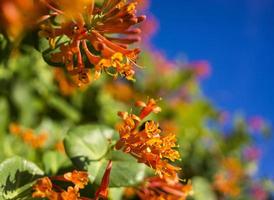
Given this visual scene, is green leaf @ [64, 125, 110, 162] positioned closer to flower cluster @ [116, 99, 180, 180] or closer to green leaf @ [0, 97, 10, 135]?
flower cluster @ [116, 99, 180, 180]

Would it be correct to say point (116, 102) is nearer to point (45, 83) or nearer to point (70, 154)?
point (45, 83)

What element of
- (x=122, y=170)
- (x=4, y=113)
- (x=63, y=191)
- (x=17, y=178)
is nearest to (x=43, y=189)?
(x=63, y=191)

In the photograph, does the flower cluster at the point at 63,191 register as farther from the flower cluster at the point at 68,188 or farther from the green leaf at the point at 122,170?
the green leaf at the point at 122,170

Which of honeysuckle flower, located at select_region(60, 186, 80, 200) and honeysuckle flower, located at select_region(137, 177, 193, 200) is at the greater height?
honeysuckle flower, located at select_region(137, 177, 193, 200)

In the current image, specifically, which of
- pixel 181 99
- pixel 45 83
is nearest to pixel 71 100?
pixel 45 83

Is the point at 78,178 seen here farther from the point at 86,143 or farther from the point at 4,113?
the point at 4,113

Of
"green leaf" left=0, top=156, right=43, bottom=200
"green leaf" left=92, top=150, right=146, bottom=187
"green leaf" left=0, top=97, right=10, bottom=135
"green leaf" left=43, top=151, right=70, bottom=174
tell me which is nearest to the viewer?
"green leaf" left=0, top=156, right=43, bottom=200

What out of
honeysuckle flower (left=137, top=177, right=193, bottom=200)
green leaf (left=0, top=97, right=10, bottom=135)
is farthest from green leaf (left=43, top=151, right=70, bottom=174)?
green leaf (left=0, top=97, right=10, bottom=135)
